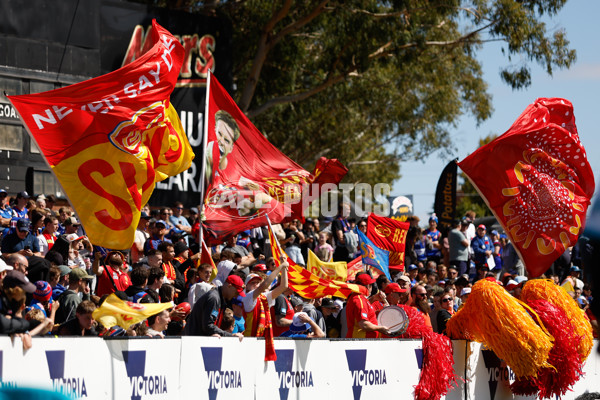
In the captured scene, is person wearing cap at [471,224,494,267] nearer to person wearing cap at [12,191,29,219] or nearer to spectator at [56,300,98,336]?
person wearing cap at [12,191,29,219]

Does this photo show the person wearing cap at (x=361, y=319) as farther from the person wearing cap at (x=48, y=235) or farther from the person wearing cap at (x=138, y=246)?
the person wearing cap at (x=48, y=235)

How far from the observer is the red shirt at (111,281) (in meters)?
11.6

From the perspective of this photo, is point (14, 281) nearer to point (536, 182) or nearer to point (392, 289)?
point (392, 289)

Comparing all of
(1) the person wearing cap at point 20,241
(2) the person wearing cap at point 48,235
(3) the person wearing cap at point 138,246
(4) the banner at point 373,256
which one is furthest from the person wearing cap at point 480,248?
(1) the person wearing cap at point 20,241

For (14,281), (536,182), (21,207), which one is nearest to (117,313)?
(14,281)

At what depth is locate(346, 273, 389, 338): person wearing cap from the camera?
1171 cm

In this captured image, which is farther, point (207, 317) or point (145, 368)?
point (207, 317)

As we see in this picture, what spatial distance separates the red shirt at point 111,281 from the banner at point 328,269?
345 centimetres

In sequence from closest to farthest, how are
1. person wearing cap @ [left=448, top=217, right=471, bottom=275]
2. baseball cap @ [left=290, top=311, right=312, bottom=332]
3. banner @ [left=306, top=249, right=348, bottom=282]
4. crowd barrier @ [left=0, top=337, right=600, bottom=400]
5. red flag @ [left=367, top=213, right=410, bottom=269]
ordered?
crowd barrier @ [left=0, top=337, right=600, bottom=400] < baseball cap @ [left=290, top=311, right=312, bottom=332] < banner @ [left=306, top=249, right=348, bottom=282] < red flag @ [left=367, top=213, right=410, bottom=269] < person wearing cap @ [left=448, top=217, right=471, bottom=275]

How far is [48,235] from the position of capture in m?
13.9

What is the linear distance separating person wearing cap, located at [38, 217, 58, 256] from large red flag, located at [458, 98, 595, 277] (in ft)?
20.2

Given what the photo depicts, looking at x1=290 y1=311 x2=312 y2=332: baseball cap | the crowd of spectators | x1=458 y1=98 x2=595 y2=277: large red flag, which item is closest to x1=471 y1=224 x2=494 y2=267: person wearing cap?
the crowd of spectators

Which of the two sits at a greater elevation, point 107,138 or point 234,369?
point 107,138

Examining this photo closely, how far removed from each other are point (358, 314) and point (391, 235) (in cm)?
528
